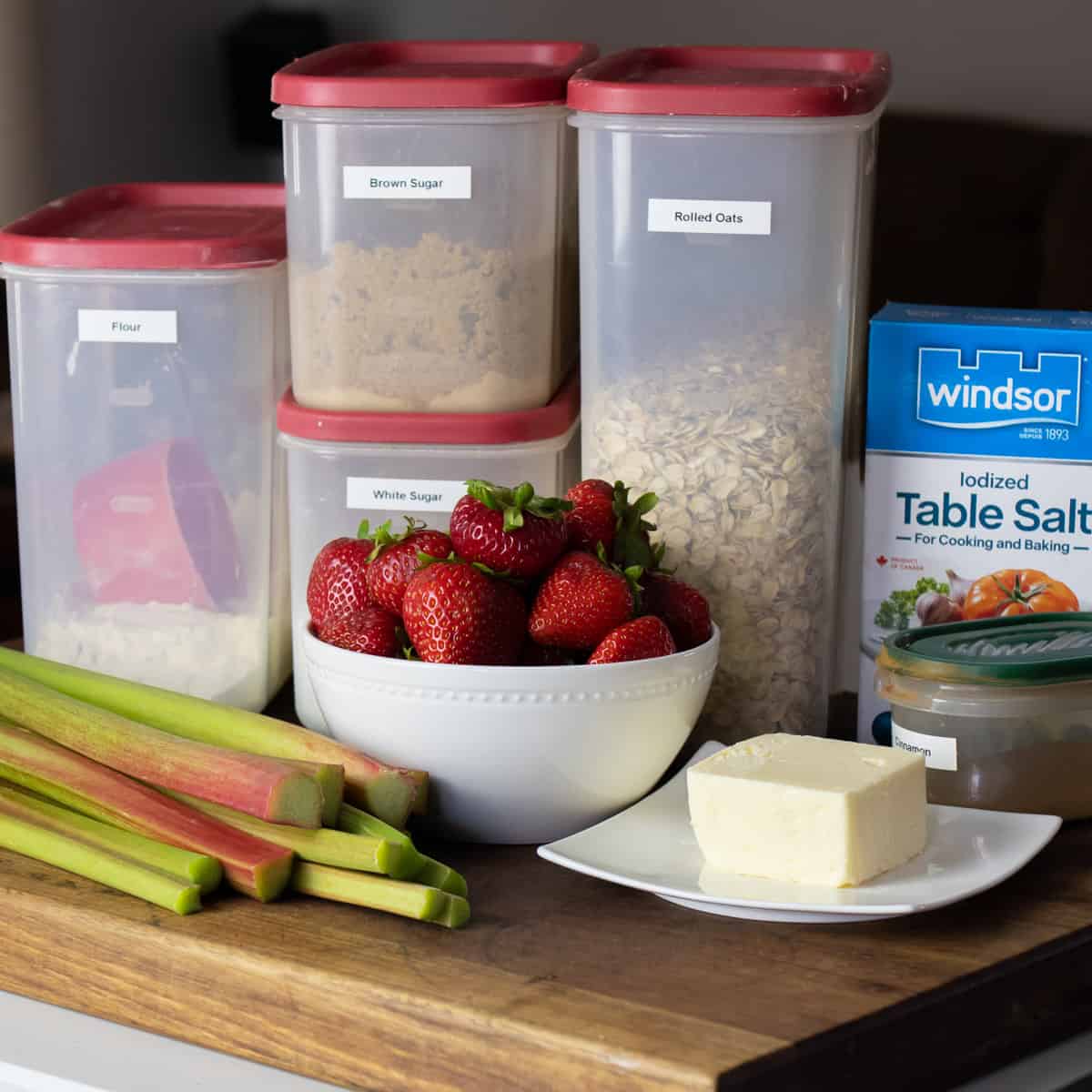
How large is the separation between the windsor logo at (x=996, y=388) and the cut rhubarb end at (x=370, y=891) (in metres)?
0.46

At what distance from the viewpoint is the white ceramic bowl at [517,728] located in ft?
3.03

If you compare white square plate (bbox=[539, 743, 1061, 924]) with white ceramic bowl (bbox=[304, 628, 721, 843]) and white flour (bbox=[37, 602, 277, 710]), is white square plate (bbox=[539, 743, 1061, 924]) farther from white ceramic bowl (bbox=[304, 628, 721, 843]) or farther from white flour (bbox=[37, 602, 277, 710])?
white flour (bbox=[37, 602, 277, 710])

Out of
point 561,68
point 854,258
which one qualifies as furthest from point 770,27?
point 854,258

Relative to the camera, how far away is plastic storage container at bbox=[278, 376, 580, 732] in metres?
1.14

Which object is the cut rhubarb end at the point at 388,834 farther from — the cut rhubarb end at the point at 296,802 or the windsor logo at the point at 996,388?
the windsor logo at the point at 996,388

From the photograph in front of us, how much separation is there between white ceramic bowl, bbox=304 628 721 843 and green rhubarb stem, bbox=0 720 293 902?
0.10 metres

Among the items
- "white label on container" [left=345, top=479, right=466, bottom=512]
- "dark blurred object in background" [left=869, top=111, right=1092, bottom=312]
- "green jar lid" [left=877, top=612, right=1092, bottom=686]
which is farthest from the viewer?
"dark blurred object in background" [left=869, top=111, right=1092, bottom=312]

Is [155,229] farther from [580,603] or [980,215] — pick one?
[980,215]

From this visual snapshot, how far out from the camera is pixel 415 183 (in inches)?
43.6

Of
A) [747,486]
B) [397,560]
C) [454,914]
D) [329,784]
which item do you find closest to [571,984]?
[454,914]

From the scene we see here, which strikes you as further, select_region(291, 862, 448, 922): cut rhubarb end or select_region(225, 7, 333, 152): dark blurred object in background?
select_region(225, 7, 333, 152): dark blurred object in background

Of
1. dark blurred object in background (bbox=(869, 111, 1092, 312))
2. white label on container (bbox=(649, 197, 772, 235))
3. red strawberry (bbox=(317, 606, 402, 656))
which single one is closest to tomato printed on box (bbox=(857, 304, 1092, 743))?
white label on container (bbox=(649, 197, 772, 235))

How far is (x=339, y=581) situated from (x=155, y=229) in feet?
1.24

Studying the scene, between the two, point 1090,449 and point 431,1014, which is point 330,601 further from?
point 1090,449
